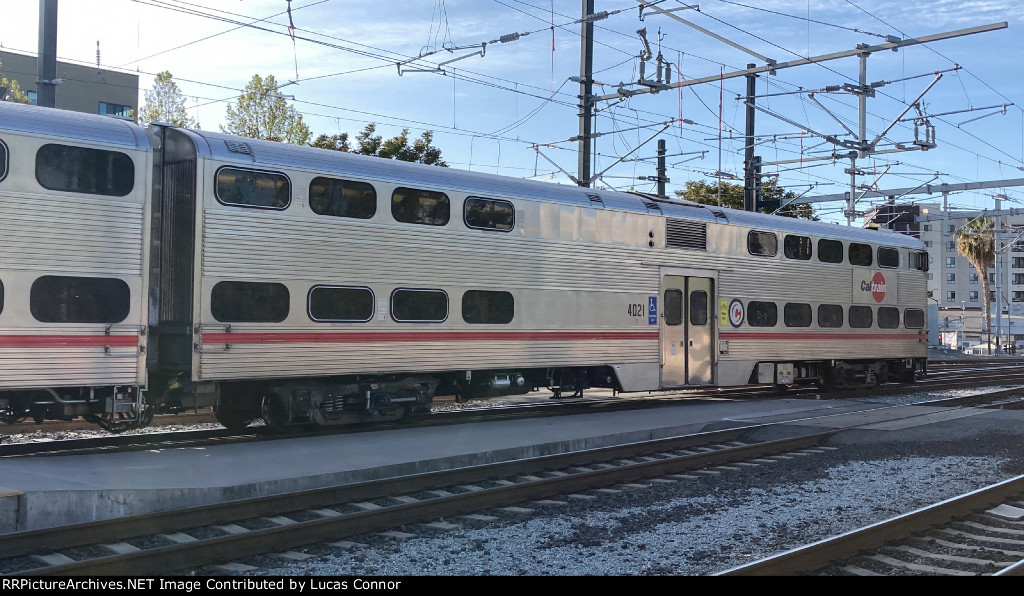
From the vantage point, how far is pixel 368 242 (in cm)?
1334

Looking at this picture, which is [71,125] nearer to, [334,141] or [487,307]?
[487,307]

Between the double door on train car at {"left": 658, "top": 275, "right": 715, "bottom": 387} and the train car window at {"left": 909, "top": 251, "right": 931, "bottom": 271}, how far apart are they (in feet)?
28.0

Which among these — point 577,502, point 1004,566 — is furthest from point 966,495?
point 577,502

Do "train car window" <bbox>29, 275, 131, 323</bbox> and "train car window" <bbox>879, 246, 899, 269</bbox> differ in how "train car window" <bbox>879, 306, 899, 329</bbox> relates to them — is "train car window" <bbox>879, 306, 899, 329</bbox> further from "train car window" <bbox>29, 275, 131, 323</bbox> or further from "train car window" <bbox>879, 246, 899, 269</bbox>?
"train car window" <bbox>29, 275, 131, 323</bbox>

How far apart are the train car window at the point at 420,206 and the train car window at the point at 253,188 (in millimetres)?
1770

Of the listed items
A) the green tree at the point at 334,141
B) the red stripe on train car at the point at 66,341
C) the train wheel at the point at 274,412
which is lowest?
the train wheel at the point at 274,412

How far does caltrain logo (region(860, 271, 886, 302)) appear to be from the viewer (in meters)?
22.2

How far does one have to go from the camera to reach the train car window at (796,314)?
20109 millimetres

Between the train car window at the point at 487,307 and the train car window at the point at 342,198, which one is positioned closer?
the train car window at the point at 342,198

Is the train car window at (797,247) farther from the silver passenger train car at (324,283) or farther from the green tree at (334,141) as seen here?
the green tree at (334,141)

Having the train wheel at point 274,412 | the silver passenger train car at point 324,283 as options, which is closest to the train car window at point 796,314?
the silver passenger train car at point 324,283

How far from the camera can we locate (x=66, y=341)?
1075 centimetres

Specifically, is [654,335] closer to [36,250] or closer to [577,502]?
[577,502]

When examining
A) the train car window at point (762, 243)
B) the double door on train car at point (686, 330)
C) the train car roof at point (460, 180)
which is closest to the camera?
the train car roof at point (460, 180)
